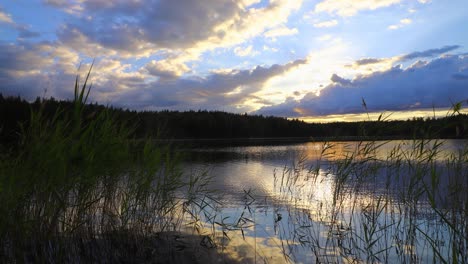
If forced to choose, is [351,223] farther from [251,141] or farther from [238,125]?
[238,125]

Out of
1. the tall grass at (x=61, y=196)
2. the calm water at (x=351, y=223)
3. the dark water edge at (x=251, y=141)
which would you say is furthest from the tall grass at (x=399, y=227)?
the tall grass at (x=61, y=196)

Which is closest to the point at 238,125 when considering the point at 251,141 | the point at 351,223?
the point at 251,141

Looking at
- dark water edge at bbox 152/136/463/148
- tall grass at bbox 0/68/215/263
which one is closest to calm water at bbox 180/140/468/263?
dark water edge at bbox 152/136/463/148

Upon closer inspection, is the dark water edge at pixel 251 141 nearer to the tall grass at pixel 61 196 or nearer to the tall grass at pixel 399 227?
the tall grass at pixel 399 227

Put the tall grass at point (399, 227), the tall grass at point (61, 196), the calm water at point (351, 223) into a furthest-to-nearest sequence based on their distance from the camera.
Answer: the calm water at point (351, 223) → the tall grass at point (399, 227) → the tall grass at point (61, 196)

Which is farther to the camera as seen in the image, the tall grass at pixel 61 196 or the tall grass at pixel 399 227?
the tall grass at pixel 399 227

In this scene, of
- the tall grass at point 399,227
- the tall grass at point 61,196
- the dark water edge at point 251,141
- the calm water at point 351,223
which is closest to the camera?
the tall grass at point 61,196

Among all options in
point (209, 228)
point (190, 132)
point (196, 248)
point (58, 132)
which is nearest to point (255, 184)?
point (209, 228)

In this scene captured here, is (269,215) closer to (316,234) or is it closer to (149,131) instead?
(316,234)

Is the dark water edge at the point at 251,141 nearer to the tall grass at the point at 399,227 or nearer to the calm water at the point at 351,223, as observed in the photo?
the calm water at the point at 351,223

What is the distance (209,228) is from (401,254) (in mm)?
3993

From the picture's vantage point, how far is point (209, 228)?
7457 mm

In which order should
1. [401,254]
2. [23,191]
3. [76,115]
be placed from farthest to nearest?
[401,254] < [76,115] < [23,191]

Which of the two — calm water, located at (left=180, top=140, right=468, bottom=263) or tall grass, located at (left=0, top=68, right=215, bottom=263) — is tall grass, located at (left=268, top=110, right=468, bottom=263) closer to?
calm water, located at (left=180, top=140, right=468, bottom=263)
